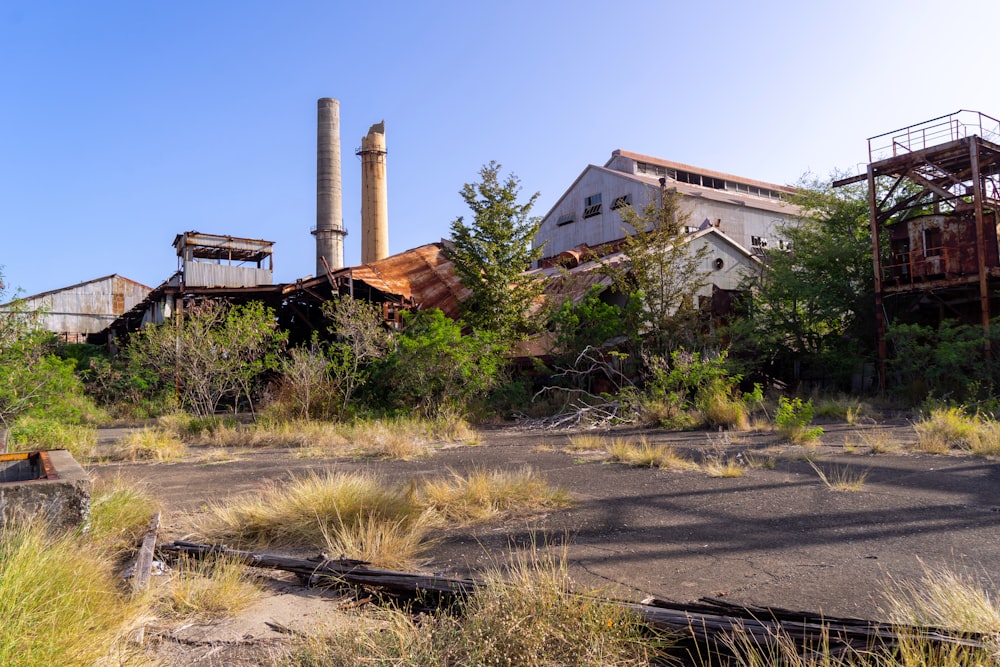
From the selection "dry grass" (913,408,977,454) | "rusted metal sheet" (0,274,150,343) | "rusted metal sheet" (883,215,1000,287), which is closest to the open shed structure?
"rusted metal sheet" (883,215,1000,287)

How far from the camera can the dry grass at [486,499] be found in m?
6.71

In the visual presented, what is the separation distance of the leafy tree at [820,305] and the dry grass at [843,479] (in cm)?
1191

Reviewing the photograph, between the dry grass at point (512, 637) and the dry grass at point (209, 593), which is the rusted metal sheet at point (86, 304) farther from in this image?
the dry grass at point (512, 637)

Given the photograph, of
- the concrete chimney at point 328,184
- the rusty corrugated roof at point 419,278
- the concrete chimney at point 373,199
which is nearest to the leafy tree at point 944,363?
the rusty corrugated roof at point 419,278

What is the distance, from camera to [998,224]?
2031 cm

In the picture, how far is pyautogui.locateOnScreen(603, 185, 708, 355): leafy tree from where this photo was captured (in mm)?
18625

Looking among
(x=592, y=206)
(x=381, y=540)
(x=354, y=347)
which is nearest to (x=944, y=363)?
(x=354, y=347)

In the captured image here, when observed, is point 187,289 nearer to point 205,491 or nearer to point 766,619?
point 205,491

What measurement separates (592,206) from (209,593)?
34.1m

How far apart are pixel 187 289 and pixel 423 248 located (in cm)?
879

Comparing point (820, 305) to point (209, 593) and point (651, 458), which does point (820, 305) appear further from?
point (209, 593)

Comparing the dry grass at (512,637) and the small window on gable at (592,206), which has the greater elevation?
the small window on gable at (592,206)

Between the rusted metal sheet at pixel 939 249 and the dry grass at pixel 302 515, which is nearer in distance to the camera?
the dry grass at pixel 302 515

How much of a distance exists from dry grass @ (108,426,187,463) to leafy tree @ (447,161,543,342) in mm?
10482
